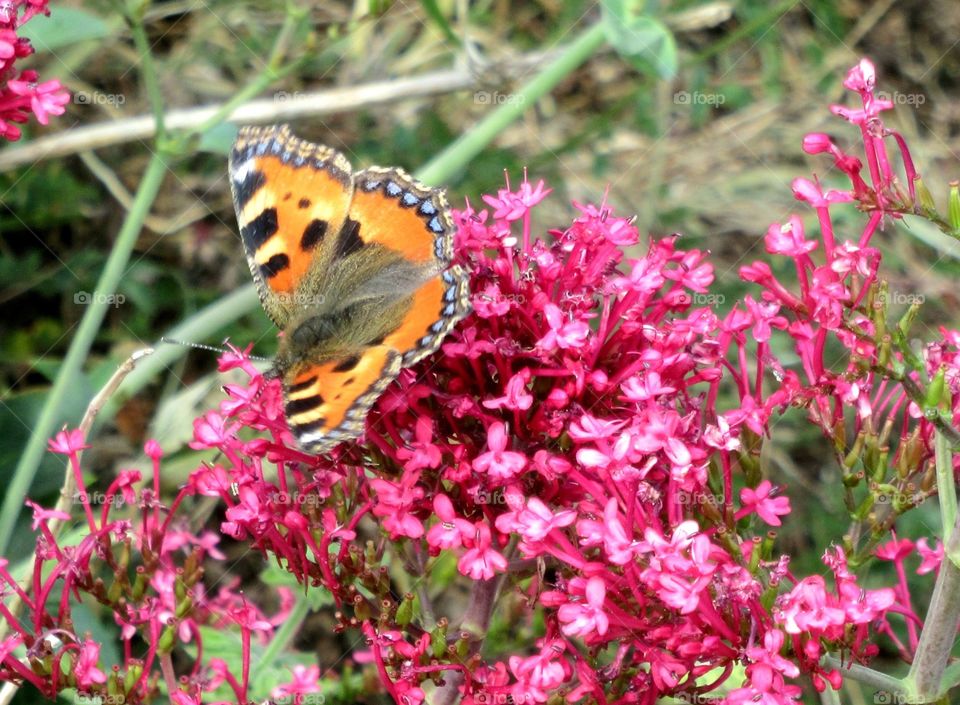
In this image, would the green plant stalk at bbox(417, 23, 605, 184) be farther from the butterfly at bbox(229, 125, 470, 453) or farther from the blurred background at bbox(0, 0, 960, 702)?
the butterfly at bbox(229, 125, 470, 453)

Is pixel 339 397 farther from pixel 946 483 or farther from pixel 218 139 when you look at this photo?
pixel 218 139

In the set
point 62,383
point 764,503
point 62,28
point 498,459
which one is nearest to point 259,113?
point 62,28

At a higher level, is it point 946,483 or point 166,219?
point 946,483

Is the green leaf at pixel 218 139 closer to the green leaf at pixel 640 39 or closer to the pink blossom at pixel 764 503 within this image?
the green leaf at pixel 640 39

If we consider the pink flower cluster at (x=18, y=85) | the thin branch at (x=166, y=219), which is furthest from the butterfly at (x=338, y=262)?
the thin branch at (x=166, y=219)

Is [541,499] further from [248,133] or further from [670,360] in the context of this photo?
[248,133]

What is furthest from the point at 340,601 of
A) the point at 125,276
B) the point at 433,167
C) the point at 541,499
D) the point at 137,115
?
the point at 137,115
